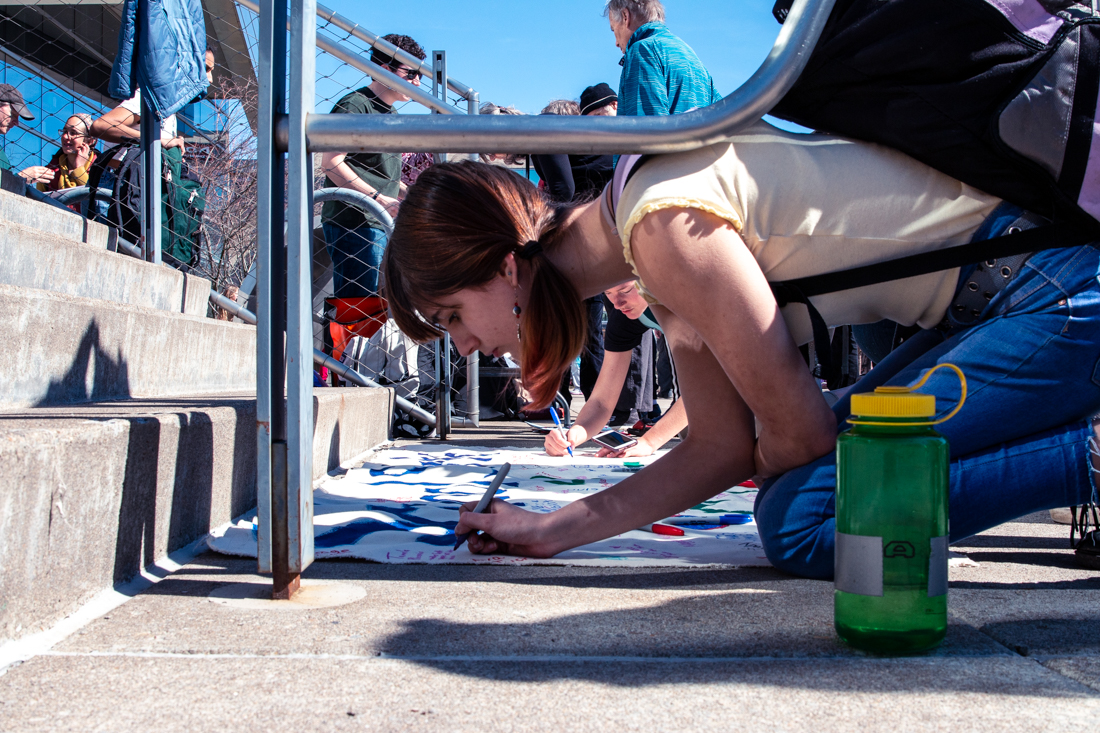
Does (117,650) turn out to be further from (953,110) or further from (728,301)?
(953,110)

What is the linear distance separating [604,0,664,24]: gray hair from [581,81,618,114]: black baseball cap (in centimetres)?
64

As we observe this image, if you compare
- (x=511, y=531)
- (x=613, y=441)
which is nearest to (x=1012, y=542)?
(x=511, y=531)

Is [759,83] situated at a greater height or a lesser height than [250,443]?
greater

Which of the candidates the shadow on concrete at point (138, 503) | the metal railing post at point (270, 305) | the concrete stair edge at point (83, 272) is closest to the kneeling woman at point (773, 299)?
the metal railing post at point (270, 305)

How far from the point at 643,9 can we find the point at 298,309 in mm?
2468

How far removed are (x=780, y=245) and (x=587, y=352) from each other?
3038 mm

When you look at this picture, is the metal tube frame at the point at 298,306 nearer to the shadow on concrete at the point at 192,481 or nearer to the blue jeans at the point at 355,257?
the shadow on concrete at the point at 192,481

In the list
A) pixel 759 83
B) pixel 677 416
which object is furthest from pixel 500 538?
pixel 677 416

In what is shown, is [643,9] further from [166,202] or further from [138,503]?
[138,503]

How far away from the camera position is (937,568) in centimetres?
89


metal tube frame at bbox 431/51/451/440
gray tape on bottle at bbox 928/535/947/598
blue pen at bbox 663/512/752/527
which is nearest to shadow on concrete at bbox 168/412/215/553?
blue pen at bbox 663/512/752/527

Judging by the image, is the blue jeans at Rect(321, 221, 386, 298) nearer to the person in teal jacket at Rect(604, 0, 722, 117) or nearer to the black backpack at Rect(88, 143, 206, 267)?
the black backpack at Rect(88, 143, 206, 267)

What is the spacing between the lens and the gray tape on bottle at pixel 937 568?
2.90ft

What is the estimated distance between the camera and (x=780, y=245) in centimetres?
120
